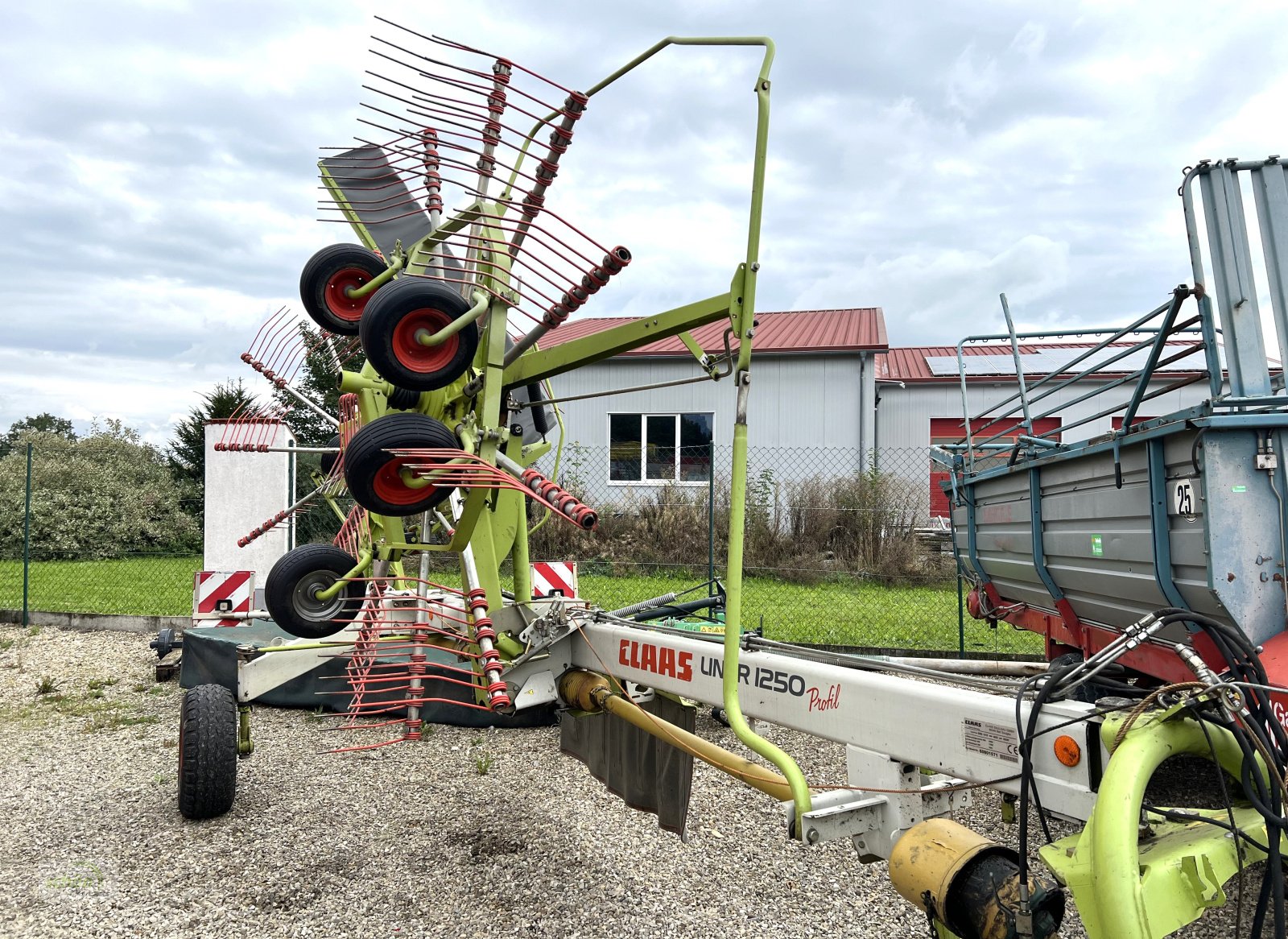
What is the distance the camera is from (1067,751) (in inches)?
75.7

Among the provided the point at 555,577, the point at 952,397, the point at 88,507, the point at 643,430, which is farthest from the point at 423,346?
the point at 88,507

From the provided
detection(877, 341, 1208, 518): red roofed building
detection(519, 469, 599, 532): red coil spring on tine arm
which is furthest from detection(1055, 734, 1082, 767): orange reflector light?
detection(877, 341, 1208, 518): red roofed building

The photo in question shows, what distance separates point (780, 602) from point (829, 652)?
7089 mm

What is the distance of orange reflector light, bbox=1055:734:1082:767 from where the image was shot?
6.26 feet

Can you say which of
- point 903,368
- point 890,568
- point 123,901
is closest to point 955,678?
point 123,901

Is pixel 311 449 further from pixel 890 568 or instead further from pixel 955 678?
pixel 890 568

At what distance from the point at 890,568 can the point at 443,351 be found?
8.69 meters

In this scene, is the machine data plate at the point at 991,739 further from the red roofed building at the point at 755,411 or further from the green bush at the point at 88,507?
the green bush at the point at 88,507

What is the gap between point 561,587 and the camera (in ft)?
19.8

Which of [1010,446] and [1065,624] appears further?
[1010,446]

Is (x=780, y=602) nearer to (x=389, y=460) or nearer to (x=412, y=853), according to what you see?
(x=412, y=853)

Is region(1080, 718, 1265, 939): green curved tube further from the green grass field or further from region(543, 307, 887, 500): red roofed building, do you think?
region(543, 307, 887, 500): red roofed building

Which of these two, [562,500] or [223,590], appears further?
[223,590]

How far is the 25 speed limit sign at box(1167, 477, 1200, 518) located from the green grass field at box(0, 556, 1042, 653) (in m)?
5.27
